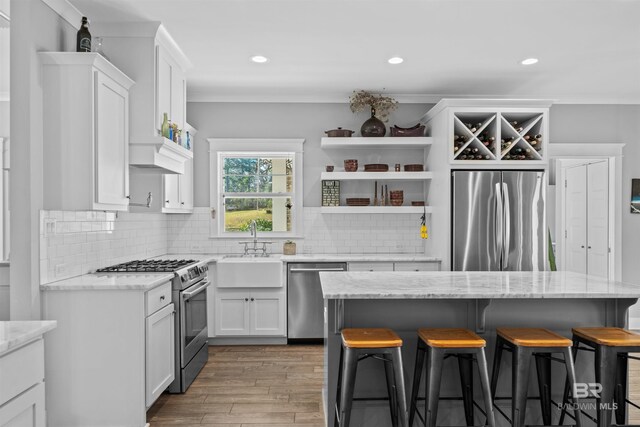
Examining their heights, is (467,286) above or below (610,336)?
above

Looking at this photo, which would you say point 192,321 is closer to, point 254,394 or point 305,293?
point 254,394

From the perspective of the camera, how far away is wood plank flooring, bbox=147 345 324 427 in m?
3.11

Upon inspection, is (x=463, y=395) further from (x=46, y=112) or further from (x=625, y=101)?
(x=625, y=101)

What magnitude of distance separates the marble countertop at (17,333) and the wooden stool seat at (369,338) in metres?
1.39

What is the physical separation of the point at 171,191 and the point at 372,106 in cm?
243

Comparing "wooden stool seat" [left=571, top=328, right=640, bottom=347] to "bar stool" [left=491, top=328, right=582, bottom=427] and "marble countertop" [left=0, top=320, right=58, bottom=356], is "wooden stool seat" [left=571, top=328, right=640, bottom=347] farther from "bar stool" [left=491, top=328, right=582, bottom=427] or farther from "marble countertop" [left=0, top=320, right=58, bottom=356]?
"marble countertop" [left=0, top=320, right=58, bottom=356]

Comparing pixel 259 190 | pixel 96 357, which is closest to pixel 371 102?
pixel 259 190

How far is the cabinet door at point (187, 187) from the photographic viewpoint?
4.97m

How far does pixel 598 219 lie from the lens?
5754 millimetres

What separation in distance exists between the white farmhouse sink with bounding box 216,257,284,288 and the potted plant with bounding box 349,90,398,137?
6.02 feet

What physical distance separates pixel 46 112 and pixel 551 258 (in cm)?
493

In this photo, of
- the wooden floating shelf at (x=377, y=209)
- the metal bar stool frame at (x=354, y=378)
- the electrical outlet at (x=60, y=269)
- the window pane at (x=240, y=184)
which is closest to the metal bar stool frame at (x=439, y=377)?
the metal bar stool frame at (x=354, y=378)

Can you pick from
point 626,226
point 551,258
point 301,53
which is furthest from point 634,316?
point 301,53

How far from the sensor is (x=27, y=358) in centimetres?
180
